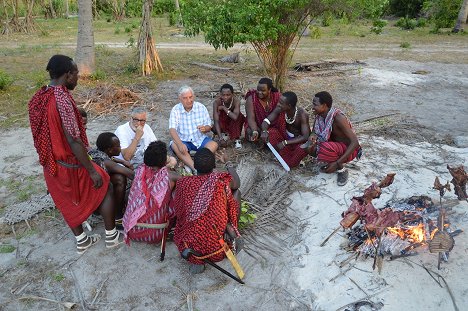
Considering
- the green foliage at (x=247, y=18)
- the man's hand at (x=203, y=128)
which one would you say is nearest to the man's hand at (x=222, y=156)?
the man's hand at (x=203, y=128)

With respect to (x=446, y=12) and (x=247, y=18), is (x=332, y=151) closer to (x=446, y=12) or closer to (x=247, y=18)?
(x=247, y=18)

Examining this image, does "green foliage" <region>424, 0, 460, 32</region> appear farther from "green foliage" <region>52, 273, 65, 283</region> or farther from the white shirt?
"green foliage" <region>52, 273, 65, 283</region>

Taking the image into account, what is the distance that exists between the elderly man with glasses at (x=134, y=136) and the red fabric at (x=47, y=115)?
1.29 m

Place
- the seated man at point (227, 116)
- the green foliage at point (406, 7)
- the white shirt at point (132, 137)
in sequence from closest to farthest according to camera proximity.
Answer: the white shirt at point (132, 137), the seated man at point (227, 116), the green foliage at point (406, 7)

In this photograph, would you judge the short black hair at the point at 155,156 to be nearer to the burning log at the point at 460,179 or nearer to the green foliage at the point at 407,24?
the burning log at the point at 460,179

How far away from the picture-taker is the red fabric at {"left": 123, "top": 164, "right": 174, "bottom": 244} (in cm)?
343

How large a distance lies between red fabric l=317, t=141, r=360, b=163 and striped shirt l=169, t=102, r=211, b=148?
67.0 inches

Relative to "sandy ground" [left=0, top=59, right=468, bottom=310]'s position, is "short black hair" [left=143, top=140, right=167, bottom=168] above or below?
above

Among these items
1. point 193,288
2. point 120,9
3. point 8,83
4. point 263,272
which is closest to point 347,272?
point 263,272

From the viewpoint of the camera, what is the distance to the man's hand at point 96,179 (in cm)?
324

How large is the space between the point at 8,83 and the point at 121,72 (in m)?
2.82

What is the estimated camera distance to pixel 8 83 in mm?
8867

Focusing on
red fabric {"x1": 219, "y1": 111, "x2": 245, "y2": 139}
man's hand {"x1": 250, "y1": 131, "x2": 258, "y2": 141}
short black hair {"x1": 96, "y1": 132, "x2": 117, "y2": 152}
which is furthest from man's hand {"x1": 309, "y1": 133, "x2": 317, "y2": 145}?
short black hair {"x1": 96, "y1": 132, "x2": 117, "y2": 152}

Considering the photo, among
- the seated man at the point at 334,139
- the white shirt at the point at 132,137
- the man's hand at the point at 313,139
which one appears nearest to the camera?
the seated man at the point at 334,139
